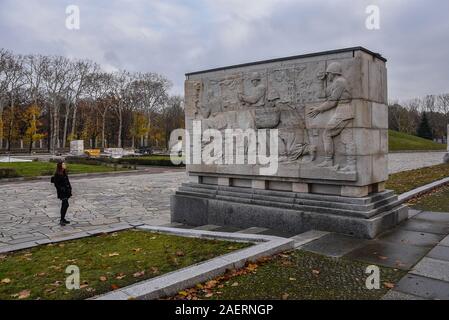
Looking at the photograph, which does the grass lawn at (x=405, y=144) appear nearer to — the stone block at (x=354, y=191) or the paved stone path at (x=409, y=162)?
the paved stone path at (x=409, y=162)

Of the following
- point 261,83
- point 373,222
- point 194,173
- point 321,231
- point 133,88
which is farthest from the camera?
point 133,88

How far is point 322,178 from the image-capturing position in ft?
23.0

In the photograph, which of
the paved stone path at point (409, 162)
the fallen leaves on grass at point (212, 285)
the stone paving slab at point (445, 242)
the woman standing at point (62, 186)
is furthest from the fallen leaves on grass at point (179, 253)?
the paved stone path at point (409, 162)

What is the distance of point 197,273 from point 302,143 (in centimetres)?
382

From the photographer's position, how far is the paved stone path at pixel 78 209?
29.6 ft

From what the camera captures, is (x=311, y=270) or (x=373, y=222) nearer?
(x=311, y=270)

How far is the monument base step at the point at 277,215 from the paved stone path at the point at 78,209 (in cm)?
125

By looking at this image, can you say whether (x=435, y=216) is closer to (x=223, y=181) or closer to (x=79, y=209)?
(x=223, y=181)

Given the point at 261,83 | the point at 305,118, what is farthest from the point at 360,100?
the point at 261,83

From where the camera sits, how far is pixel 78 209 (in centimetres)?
1191

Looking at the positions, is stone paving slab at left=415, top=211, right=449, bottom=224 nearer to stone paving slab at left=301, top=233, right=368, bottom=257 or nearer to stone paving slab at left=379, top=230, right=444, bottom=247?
stone paving slab at left=379, top=230, right=444, bottom=247

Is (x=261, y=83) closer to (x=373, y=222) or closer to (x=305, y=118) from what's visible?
(x=305, y=118)

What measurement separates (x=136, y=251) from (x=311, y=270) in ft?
10.2

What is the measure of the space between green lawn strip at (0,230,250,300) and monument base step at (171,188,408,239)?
4.84ft
